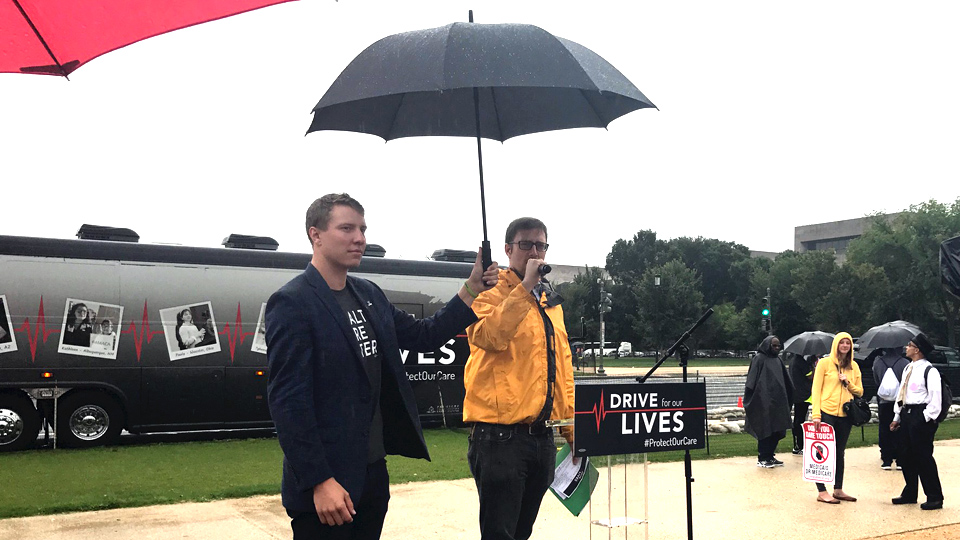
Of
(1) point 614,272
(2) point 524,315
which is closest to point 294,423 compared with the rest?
(2) point 524,315

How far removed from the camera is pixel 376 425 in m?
3.63

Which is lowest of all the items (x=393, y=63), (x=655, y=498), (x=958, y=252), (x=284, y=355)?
(x=655, y=498)

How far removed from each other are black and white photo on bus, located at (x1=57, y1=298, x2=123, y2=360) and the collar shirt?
12307 mm

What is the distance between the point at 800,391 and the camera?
1558 centimetres

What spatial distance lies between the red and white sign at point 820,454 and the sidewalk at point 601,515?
29 centimetres

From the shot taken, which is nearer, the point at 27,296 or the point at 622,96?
the point at 622,96

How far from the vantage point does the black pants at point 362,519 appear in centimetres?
342

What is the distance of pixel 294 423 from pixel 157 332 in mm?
14049

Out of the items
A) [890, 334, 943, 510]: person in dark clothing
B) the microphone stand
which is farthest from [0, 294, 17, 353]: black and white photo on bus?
[890, 334, 943, 510]: person in dark clothing

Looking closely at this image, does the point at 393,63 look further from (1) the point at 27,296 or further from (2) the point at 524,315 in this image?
(1) the point at 27,296

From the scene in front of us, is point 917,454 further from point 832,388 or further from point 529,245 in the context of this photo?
point 529,245

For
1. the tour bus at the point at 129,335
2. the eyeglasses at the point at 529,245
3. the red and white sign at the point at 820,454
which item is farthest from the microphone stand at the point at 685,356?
the tour bus at the point at 129,335

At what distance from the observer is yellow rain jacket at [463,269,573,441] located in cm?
436

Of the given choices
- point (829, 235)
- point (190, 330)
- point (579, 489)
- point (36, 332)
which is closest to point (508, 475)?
point (579, 489)
